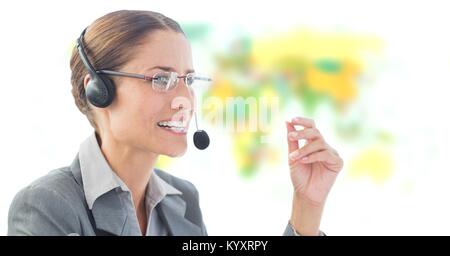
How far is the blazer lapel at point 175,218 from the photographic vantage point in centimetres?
166

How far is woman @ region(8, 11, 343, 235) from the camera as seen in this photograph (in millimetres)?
1476

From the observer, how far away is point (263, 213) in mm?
1734

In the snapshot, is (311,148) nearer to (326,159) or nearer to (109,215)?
(326,159)

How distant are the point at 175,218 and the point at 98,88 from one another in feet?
1.29

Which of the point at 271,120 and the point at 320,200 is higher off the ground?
the point at 271,120

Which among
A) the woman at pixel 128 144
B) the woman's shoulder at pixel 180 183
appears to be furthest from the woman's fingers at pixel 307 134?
the woman's shoulder at pixel 180 183

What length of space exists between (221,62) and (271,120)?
0.64 feet

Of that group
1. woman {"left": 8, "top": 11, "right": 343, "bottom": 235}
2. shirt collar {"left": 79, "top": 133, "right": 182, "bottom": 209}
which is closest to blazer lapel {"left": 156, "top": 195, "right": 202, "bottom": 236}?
woman {"left": 8, "top": 11, "right": 343, "bottom": 235}

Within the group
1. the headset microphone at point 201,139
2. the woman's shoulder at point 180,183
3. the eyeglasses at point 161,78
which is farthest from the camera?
the woman's shoulder at point 180,183

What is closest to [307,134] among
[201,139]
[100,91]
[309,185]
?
[309,185]

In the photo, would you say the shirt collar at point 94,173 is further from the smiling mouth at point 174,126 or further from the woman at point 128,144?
the smiling mouth at point 174,126
